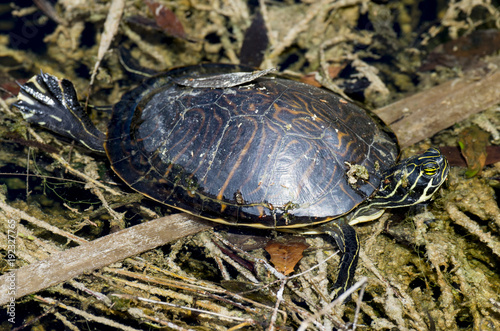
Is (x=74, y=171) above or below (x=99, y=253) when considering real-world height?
above

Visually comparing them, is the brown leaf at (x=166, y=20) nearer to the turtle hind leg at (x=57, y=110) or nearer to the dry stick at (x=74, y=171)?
the turtle hind leg at (x=57, y=110)

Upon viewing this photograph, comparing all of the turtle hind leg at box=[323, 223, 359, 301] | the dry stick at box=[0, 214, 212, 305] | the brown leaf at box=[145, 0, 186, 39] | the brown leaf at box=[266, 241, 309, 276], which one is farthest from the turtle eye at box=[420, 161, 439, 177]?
the brown leaf at box=[145, 0, 186, 39]

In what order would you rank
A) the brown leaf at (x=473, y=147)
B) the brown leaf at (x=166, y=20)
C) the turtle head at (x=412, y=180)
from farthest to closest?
the brown leaf at (x=166, y=20), the brown leaf at (x=473, y=147), the turtle head at (x=412, y=180)

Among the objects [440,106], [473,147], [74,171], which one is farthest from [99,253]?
[440,106]

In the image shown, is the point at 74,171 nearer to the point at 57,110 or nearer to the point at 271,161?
the point at 57,110

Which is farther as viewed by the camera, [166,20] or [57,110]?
[166,20]

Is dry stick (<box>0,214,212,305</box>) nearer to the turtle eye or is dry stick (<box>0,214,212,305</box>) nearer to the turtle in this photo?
the turtle

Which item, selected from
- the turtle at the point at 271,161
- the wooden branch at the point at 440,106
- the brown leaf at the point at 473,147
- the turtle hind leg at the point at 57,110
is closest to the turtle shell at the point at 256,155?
the turtle at the point at 271,161
